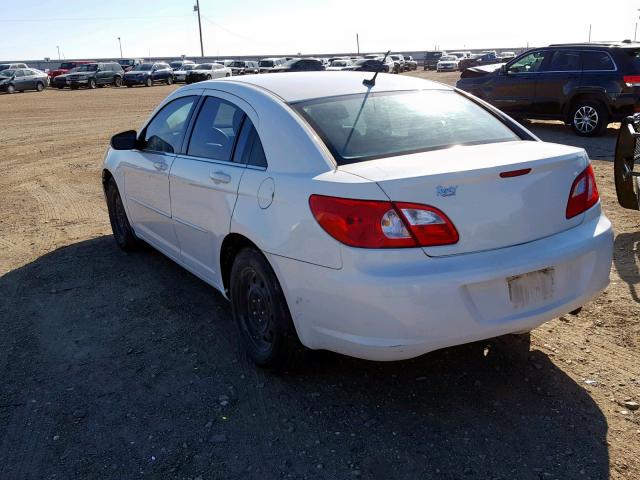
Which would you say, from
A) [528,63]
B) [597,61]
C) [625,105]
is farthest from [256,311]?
[528,63]

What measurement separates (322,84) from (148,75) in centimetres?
4285

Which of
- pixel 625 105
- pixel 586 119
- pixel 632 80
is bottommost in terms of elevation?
pixel 586 119

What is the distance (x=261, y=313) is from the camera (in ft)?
12.5

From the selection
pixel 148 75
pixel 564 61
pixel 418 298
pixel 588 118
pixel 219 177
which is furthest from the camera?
pixel 148 75

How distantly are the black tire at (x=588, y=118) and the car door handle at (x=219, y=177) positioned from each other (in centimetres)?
1051

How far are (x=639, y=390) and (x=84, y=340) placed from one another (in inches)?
136

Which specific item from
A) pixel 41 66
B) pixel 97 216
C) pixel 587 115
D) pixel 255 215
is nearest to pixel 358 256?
pixel 255 215

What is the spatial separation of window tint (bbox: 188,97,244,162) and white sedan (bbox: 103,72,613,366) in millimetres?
16

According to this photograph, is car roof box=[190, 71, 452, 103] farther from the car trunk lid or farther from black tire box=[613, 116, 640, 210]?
black tire box=[613, 116, 640, 210]

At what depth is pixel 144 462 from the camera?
3055 millimetres

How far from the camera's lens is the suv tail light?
2.98 metres

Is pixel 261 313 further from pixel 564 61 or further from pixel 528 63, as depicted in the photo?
pixel 528 63

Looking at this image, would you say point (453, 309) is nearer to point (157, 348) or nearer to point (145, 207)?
point (157, 348)

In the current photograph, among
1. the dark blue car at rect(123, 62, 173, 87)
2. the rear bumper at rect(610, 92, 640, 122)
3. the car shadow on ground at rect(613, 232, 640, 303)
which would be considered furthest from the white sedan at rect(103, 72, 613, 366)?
the dark blue car at rect(123, 62, 173, 87)
